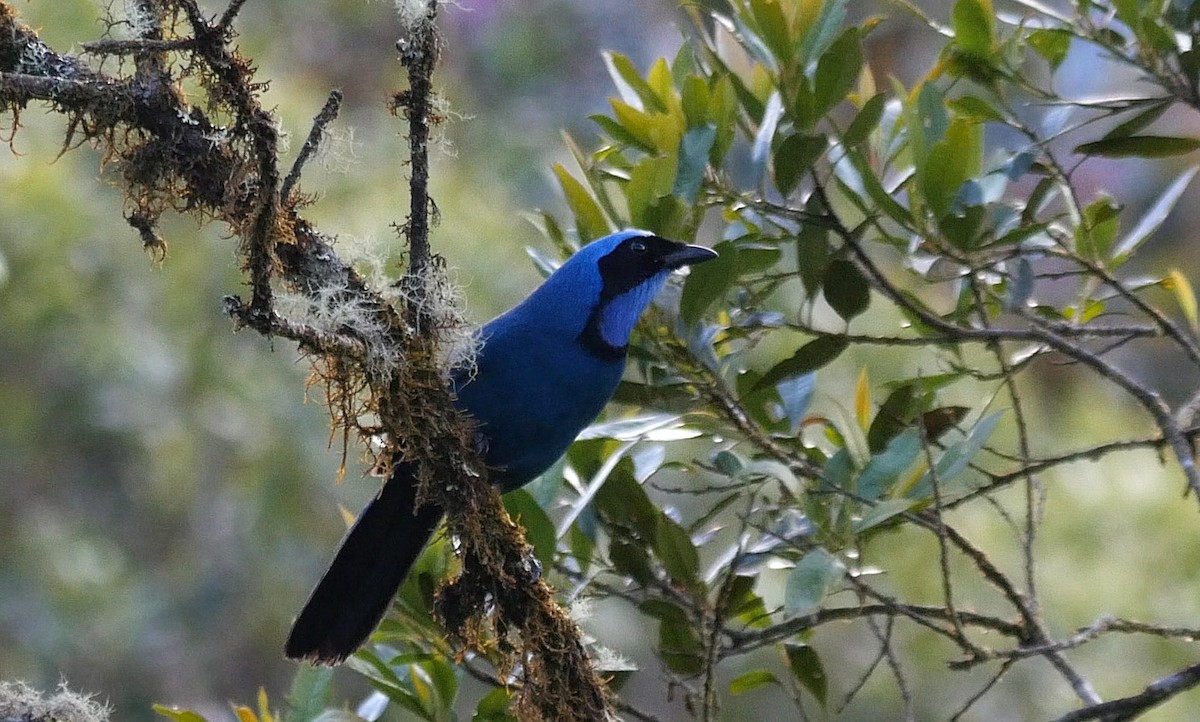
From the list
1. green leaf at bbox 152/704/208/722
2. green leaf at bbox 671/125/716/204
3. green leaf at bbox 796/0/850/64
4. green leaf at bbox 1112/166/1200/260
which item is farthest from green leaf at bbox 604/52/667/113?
green leaf at bbox 152/704/208/722

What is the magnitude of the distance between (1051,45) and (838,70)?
52cm

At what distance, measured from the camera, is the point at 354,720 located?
2.52 m

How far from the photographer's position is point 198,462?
6.68 meters

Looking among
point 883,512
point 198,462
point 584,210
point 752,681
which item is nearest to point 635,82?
point 584,210

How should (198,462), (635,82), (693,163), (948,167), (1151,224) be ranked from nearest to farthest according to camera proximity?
(948,167) < (693,163) < (1151,224) < (635,82) < (198,462)

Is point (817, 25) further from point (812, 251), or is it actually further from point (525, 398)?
point (525, 398)

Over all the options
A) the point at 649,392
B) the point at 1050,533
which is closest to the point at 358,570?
the point at 649,392

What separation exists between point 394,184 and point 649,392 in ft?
12.4

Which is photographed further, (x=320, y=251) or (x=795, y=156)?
(x=795, y=156)

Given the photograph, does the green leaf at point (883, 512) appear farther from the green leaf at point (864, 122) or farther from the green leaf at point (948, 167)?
the green leaf at point (864, 122)

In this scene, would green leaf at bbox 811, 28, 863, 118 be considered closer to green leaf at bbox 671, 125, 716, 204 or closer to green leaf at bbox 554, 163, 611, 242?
green leaf at bbox 671, 125, 716, 204

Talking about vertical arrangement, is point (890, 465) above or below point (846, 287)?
below

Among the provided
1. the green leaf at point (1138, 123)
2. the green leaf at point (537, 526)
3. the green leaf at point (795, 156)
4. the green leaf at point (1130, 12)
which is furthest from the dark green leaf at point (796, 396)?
the green leaf at point (1130, 12)

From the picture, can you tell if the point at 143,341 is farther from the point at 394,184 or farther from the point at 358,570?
the point at 358,570
